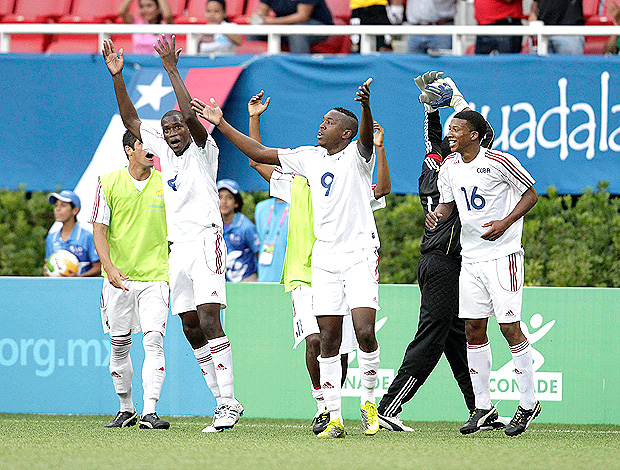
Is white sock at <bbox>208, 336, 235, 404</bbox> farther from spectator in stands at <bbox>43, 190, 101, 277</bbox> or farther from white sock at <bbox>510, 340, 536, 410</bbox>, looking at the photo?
spectator in stands at <bbox>43, 190, 101, 277</bbox>

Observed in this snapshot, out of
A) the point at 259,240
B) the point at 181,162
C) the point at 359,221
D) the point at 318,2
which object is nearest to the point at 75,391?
the point at 259,240

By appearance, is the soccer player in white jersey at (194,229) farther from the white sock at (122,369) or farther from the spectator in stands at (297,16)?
the spectator in stands at (297,16)

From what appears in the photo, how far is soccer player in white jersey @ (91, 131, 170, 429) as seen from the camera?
858 centimetres

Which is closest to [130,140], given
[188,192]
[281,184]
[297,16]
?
[188,192]

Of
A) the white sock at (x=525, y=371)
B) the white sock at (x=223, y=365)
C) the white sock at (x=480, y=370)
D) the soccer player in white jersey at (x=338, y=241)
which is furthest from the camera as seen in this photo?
the white sock at (x=223, y=365)

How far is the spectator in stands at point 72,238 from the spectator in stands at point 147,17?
2.52 metres

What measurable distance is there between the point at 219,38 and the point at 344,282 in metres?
6.19

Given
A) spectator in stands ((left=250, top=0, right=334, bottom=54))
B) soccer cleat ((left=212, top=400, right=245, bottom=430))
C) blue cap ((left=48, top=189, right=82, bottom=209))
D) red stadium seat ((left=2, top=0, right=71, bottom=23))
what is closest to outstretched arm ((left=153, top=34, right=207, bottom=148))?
soccer cleat ((left=212, top=400, right=245, bottom=430))

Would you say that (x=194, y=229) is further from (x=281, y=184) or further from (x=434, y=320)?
(x=434, y=320)

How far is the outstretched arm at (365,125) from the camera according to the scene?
23.8 feet

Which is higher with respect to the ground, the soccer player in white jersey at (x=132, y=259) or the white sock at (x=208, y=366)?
the soccer player in white jersey at (x=132, y=259)

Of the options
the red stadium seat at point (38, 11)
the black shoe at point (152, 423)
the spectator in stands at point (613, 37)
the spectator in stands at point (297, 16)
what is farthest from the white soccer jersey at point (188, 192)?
the red stadium seat at point (38, 11)

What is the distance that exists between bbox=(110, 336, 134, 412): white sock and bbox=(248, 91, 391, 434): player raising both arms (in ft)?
4.73

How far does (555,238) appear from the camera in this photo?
1188cm
